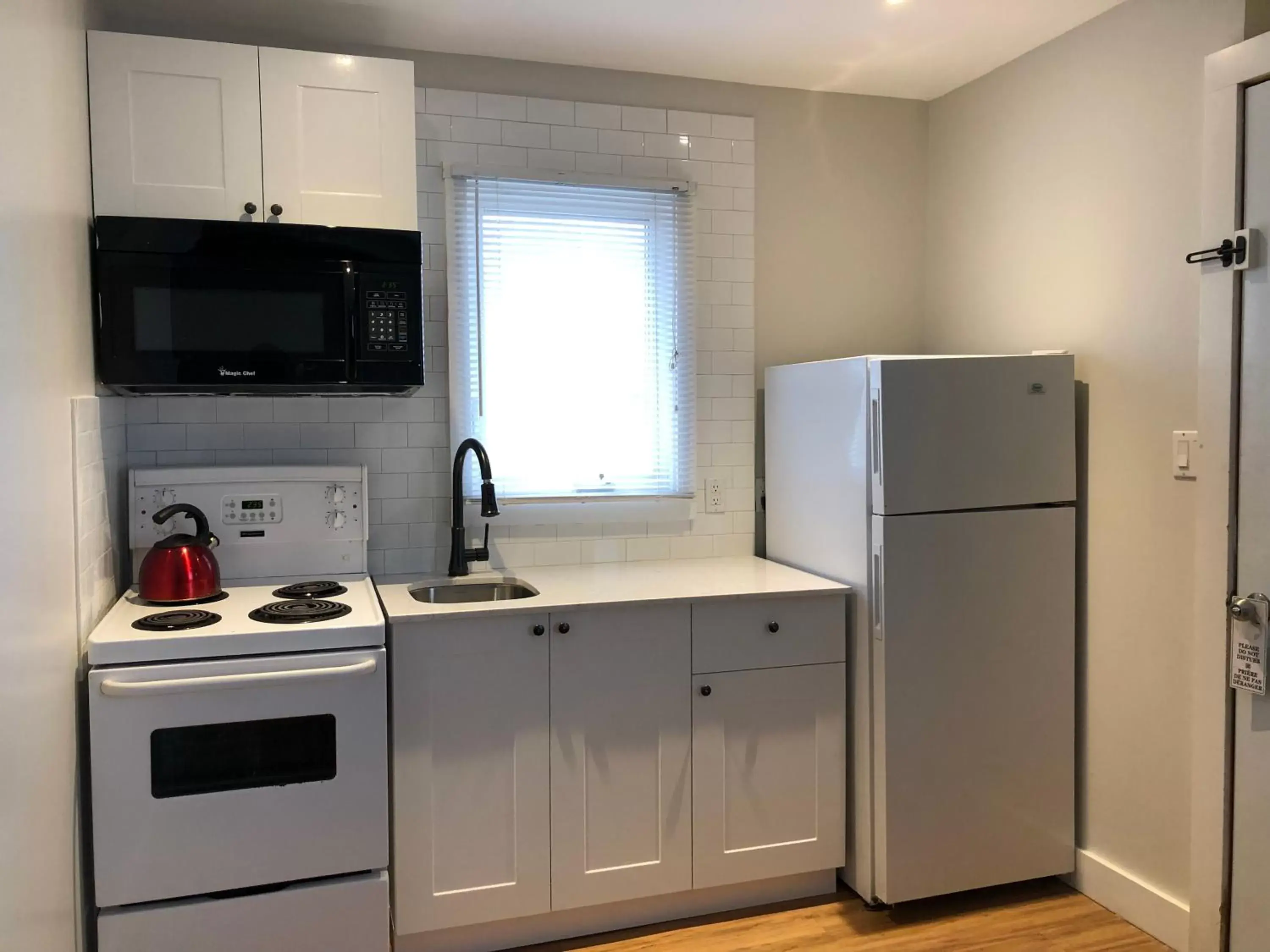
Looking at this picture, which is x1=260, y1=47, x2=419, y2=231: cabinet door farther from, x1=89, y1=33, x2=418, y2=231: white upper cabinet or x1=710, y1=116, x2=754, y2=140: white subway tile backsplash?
x1=710, y1=116, x2=754, y2=140: white subway tile backsplash

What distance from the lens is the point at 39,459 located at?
1.84 m

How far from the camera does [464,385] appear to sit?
298 centimetres

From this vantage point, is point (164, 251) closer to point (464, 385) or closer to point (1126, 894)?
point (464, 385)

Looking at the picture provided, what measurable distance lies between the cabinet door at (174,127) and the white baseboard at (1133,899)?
2.87 metres

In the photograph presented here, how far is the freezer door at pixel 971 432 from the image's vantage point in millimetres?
2570

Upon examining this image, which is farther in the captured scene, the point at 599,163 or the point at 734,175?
the point at 734,175

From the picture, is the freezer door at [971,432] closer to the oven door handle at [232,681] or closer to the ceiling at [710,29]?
the ceiling at [710,29]

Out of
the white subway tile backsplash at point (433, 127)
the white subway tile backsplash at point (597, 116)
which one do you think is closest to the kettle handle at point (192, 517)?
the white subway tile backsplash at point (433, 127)

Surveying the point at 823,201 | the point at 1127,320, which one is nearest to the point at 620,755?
the point at 1127,320

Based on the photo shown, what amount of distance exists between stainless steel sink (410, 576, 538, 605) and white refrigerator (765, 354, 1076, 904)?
96cm

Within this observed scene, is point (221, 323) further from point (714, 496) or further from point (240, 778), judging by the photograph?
point (714, 496)

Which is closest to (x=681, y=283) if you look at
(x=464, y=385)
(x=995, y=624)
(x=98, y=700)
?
(x=464, y=385)

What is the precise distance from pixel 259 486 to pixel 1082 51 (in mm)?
2608

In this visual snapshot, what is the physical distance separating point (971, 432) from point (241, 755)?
1.98 m
